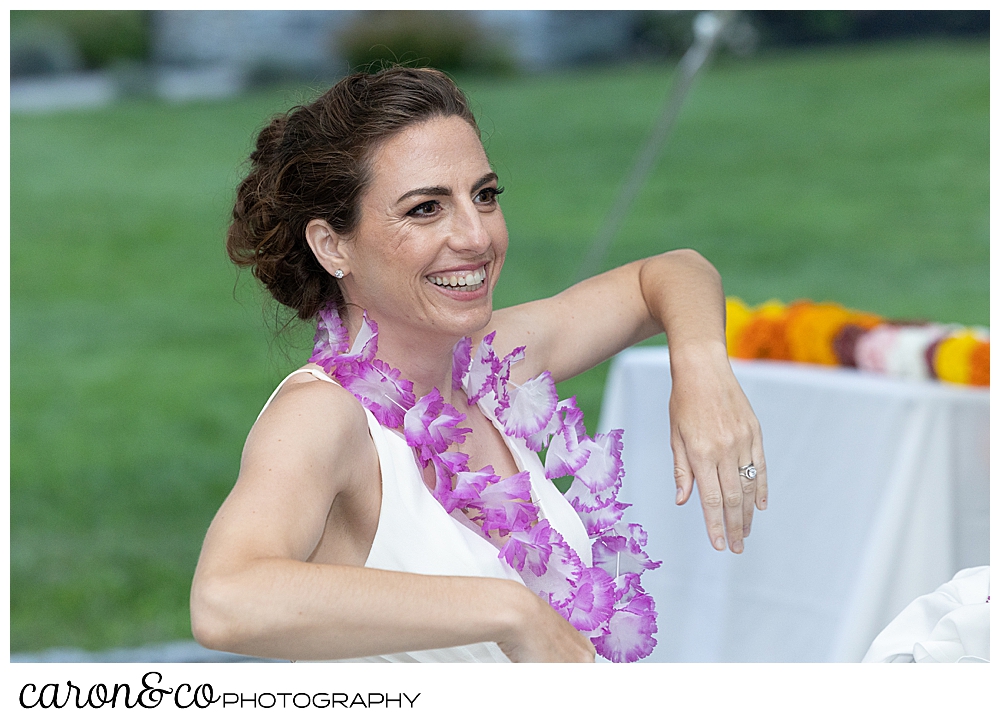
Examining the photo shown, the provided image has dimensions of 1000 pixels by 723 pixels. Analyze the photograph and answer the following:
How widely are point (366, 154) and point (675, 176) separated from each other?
990 centimetres

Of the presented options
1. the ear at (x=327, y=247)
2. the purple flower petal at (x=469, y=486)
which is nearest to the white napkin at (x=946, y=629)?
the purple flower petal at (x=469, y=486)

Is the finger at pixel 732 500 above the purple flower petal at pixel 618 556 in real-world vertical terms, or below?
above

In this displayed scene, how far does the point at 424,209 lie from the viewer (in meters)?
1.67

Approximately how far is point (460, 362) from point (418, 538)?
1.44ft

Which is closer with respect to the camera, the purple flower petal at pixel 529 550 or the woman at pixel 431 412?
the woman at pixel 431 412

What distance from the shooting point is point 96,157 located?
38.7 feet

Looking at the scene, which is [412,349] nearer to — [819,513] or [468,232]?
[468,232]

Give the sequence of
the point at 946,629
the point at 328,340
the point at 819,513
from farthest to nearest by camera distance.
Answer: the point at 819,513 < the point at 328,340 < the point at 946,629

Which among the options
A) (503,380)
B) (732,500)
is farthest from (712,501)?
(503,380)

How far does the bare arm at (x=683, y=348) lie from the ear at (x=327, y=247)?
42cm

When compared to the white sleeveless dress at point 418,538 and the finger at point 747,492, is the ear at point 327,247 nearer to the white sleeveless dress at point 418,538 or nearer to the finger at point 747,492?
the white sleeveless dress at point 418,538

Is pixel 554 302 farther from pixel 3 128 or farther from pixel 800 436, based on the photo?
pixel 800 436

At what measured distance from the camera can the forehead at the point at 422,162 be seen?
1658 millimetres
